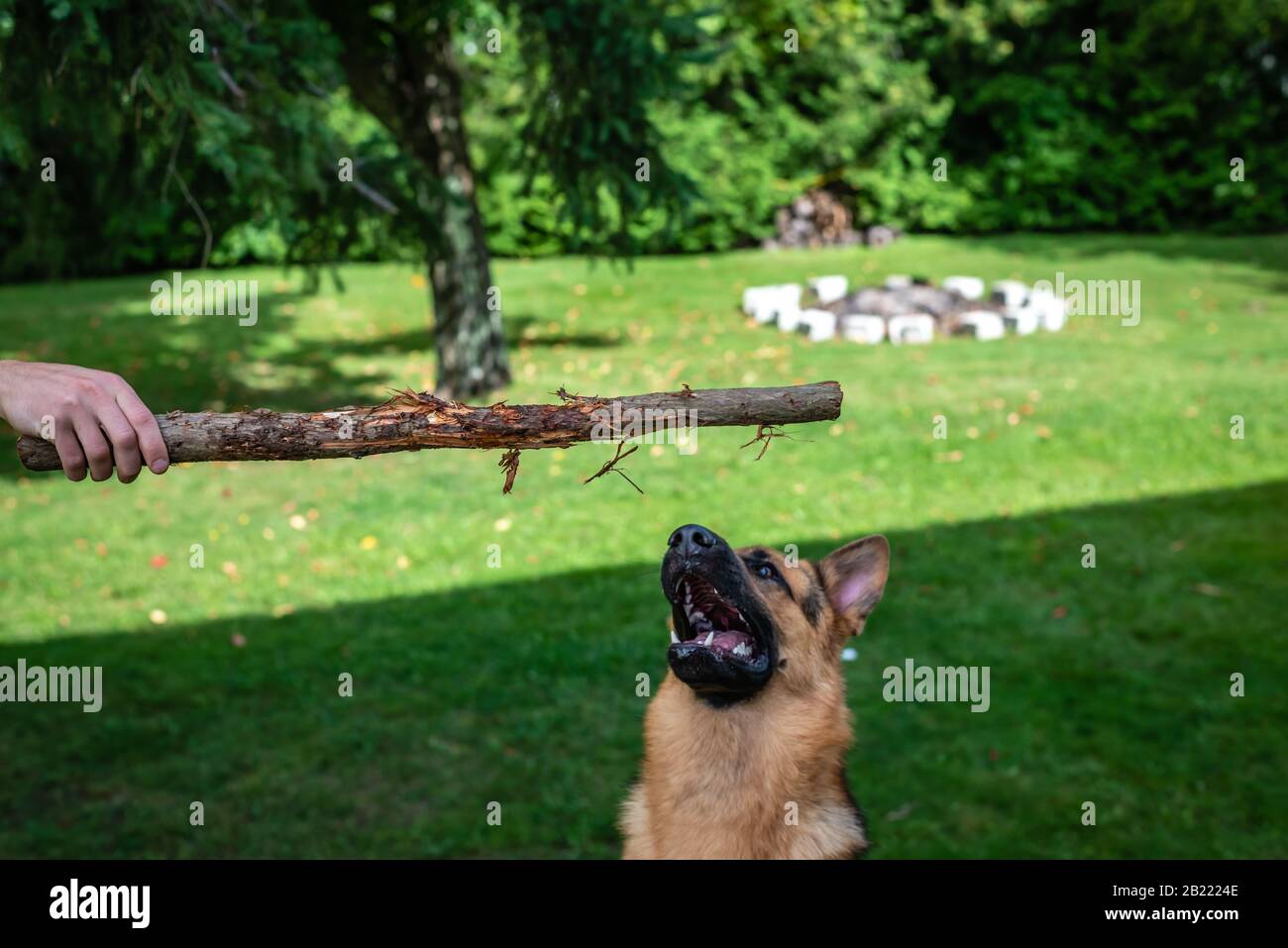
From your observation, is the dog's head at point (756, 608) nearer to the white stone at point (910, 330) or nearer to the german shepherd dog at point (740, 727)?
the german shepherd dog at point (740, 727)

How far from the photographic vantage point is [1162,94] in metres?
24.1

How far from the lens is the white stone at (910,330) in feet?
54.0

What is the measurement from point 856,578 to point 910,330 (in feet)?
41.6

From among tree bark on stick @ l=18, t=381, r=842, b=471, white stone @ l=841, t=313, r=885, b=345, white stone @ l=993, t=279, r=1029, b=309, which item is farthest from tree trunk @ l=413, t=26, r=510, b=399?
tree bark on stick @ l=18, t=381, r=842, b=471

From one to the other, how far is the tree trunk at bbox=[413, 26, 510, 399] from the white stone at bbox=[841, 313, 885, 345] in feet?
17.8

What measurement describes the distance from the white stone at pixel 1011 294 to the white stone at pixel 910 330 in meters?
1.82

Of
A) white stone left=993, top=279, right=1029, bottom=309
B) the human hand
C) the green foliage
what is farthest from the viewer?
the green foliage

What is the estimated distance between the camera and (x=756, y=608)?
3957 mm

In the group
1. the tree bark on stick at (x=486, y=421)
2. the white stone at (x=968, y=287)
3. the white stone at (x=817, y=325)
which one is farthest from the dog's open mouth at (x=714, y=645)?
the white stone at (x=968, y=287)

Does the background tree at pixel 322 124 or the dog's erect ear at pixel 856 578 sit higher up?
the background tree at pixel 322 124

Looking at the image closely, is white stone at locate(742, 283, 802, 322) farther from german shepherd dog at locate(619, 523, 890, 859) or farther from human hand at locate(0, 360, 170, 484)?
human hand at locate(0, 360, 170, 484)

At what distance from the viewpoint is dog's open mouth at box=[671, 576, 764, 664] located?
3.95 m

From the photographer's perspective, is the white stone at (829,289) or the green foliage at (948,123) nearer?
the white stone at (829,289)
